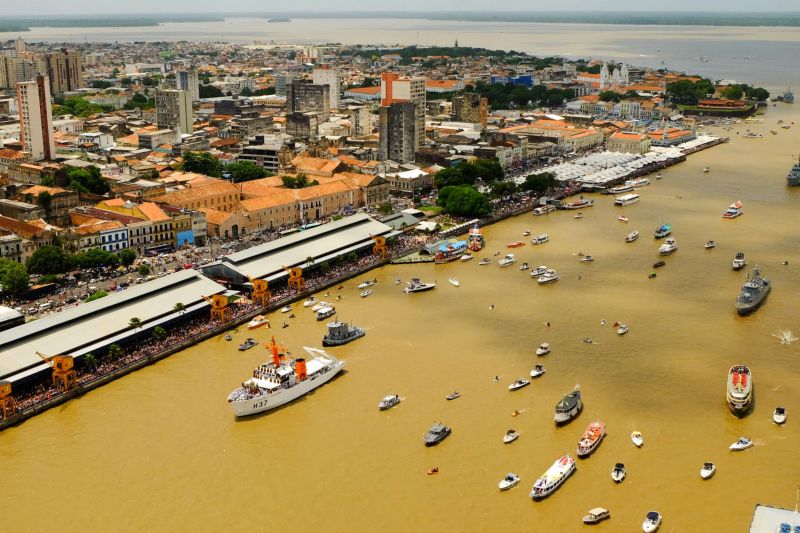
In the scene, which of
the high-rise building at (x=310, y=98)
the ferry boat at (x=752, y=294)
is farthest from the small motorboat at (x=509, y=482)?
the high-rise building at (x=310, y=98)

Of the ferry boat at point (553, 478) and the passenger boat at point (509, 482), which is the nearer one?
the ferry boat at point (553, 478)

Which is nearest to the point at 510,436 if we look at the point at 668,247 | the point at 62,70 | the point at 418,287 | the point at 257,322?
the point at 257,322

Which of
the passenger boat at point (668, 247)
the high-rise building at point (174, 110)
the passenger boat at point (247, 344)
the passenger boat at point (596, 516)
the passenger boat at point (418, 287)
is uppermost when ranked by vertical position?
the high-rise building at point (174, 110)

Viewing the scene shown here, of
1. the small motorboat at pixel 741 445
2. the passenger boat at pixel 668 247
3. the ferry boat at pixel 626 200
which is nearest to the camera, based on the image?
the small motorboat at pixel 741 445

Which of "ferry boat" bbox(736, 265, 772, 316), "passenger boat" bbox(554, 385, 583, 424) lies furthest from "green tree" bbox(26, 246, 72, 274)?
"ferry boat" bbox(736, 265, 772, 316)

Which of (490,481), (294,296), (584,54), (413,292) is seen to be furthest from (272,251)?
(584,54)

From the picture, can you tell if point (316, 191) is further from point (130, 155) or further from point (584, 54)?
point (584, 54)

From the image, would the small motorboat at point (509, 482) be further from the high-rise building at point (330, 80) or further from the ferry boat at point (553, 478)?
the high-rise building at point (330, 80)
